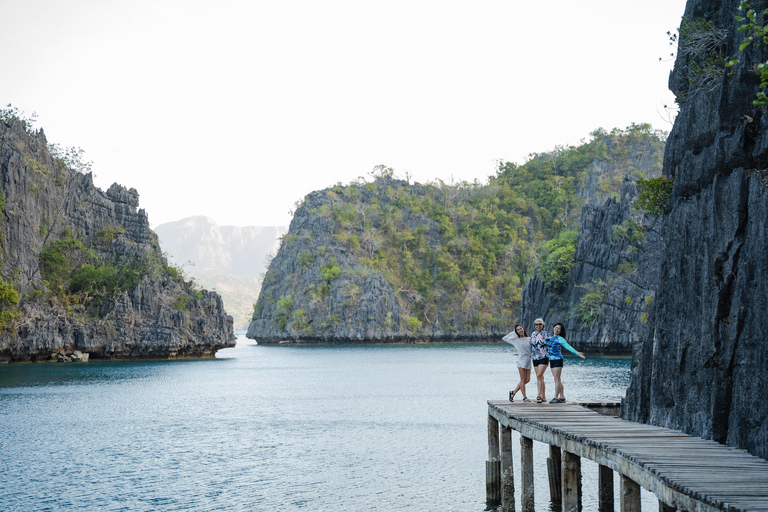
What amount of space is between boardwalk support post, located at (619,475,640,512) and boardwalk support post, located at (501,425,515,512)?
16.7 ft

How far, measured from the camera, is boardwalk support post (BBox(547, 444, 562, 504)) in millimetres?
16438

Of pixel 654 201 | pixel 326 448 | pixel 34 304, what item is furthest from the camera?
pixel 34 304

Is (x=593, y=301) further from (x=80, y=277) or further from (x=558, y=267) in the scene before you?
(x=80, y=277)

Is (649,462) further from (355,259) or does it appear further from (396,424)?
(355,259)

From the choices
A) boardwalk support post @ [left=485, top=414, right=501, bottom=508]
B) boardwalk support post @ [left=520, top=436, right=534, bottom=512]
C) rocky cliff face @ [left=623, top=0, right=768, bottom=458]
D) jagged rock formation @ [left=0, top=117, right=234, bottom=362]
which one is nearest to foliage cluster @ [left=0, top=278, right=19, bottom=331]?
jagged rock formation @ [left=0, top=117, right=234, bottom=362]

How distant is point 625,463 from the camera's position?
9.74m

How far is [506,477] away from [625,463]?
5.76 m

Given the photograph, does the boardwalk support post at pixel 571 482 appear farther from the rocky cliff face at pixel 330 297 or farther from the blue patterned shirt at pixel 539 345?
the rocky cliff face at pixel 330 297

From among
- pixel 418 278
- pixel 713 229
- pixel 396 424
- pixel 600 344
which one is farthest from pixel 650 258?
pixel 418 278

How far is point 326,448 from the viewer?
78.6 ft

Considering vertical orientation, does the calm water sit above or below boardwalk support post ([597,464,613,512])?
below

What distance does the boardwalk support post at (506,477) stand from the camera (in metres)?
15.1

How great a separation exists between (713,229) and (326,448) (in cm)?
1555

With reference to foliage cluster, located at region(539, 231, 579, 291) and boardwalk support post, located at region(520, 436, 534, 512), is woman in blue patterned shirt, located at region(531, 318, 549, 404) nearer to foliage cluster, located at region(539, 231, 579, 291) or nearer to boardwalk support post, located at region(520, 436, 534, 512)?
boardwalk support post, located at region(520, 436, 534, 512)
